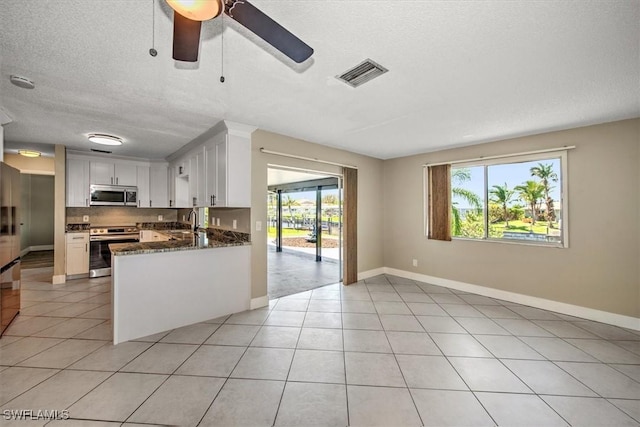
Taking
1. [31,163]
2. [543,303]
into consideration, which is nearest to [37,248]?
[31,163]

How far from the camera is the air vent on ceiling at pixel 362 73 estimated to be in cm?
197

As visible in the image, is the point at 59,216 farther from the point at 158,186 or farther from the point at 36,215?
the point at 36,215

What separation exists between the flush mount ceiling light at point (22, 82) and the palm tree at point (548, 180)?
599cm

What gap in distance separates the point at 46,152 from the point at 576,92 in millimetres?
8098

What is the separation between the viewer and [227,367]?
2.22 metres

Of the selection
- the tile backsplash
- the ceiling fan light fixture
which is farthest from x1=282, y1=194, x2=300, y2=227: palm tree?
the ceiling fan light fixture

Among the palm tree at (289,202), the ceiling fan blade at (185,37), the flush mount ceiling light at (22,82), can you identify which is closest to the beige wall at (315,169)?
the flush mount ceiling light at (22,82)

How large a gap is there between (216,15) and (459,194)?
464 cm

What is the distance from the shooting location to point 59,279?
464cm

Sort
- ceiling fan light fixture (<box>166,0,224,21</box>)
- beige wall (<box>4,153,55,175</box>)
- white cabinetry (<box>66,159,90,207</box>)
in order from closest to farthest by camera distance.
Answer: ceiling fan light fixture (<box>166,0,224,21</box>) < white cabinetry (<box>66,159,90,207</box>) < beige wall (<box>4,153,55,175</box>)

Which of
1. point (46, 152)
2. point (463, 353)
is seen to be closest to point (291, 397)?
point (463, 353)

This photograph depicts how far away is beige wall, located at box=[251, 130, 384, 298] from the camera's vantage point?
3557 mm

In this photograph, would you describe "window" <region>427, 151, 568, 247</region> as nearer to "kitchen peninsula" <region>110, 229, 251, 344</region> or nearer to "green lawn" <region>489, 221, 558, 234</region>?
"green lawn" <region>489, 221, 558, 234</region>

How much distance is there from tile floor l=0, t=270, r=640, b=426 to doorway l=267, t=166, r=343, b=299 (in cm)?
169
